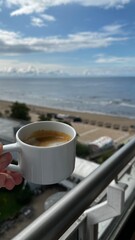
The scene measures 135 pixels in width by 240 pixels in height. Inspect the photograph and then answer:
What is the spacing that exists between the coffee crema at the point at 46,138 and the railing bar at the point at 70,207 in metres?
0.08

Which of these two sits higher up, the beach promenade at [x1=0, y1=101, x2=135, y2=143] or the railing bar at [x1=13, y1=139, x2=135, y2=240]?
the railing bar at [x1=13, y1=139, x2=135, y2=240]

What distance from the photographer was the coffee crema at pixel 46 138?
0.98 ft

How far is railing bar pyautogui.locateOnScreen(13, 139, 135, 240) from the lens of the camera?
25 centimetres

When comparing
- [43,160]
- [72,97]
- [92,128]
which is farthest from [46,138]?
[72,97]

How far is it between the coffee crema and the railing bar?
0.25 ft

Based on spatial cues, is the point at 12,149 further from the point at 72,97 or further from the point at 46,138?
the point at 72,97

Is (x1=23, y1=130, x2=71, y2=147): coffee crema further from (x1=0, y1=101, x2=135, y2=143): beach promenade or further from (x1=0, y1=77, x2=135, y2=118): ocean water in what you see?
(x1=0, y1=77, x2=135, y2=118): ocean water

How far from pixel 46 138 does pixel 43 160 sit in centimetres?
5

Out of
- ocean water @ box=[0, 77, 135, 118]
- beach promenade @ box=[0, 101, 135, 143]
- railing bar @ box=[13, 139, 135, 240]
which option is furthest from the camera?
ocean water @ box=[0, 77, 135, 118]

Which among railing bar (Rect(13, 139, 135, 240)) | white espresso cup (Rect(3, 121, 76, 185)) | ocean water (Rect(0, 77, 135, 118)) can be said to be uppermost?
white espresso cup (Rect(3, 121, 76, 185))

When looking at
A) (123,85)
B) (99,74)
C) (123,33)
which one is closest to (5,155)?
(99,74)

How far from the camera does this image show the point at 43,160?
0.27 meters

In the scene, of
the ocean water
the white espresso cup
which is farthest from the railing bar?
the ocean water

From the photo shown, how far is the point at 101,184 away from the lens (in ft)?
1.28
